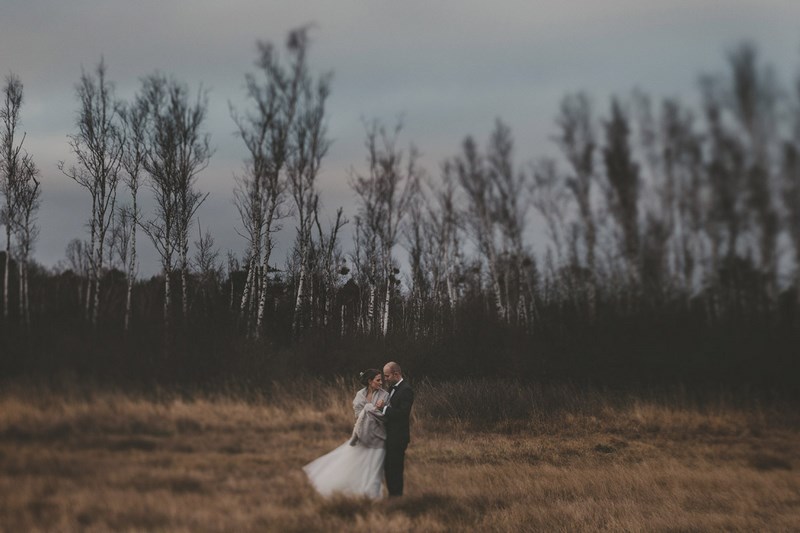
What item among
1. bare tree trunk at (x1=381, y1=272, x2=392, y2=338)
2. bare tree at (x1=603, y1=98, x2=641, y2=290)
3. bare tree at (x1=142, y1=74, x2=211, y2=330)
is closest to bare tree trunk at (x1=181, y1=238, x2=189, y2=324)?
bare tree at (x1=142, y1=74, x2=211, y2=330)

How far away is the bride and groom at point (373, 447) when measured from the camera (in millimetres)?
8773

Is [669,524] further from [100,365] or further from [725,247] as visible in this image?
[100,365]

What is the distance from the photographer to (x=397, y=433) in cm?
922

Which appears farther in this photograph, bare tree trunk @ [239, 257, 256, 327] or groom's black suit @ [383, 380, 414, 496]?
bare tree trunk @ [239, 257, 256, 327]

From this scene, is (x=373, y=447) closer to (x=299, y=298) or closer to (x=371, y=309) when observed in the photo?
(x=299, y=298)

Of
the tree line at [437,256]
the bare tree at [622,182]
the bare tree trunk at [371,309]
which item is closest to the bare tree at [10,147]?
the tree line at [437,256]

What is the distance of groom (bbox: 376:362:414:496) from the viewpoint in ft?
29.8

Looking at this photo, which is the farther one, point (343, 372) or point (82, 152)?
point (343, 372)

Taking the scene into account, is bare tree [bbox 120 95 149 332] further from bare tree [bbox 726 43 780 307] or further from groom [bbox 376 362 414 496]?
bare tree [bbox 726 43 780 307]

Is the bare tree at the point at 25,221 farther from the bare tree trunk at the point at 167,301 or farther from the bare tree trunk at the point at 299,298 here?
the bare tree trunk at the point at 299,298

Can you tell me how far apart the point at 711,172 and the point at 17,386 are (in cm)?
1364

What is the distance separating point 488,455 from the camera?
1294 cm

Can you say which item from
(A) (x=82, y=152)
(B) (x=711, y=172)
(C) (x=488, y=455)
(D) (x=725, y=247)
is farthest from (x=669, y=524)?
(A) (x=82, y=152)

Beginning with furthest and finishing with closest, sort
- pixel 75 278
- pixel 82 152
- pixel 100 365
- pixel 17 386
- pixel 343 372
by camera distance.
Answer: pixel 343 372 < pixel 82 152 < pixel 75 278 < pixel 100 365 < pixel 17 386
